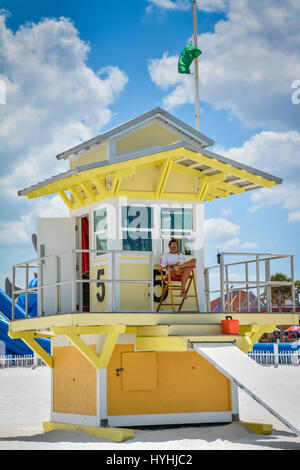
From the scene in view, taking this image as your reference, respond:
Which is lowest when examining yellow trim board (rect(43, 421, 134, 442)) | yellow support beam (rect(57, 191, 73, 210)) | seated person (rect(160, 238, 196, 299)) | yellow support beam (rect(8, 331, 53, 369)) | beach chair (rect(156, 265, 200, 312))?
yellow trim board (rect(43, 421, 134, 442))

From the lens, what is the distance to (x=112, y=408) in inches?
571

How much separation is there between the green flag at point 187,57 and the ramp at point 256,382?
9837 mm

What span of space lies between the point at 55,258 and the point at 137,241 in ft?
6.67

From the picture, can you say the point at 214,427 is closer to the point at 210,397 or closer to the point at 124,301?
the point at 210,397

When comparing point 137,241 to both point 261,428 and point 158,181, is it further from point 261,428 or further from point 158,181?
point 261,428

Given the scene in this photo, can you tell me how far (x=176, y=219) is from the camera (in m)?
15.8

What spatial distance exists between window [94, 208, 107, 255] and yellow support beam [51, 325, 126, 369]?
2182 mm

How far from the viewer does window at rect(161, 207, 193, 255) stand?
1559 centimetres

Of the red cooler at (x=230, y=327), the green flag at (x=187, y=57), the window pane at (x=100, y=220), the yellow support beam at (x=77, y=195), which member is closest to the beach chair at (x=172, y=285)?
the red cooler at (x=230, y=327)

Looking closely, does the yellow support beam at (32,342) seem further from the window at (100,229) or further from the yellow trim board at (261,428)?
the yellow trim board at (261,428)

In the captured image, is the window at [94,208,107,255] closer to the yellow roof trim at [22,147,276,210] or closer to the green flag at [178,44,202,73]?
the yellow roof trim at [22,147,276,210]

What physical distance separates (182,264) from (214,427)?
3624mm

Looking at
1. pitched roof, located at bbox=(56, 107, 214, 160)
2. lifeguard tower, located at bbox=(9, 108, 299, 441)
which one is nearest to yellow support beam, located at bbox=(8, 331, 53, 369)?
lifeguard tower, located at bbox=(9, 108, 299, 441)
